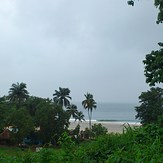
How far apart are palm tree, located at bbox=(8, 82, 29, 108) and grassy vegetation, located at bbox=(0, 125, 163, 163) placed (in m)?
55.6

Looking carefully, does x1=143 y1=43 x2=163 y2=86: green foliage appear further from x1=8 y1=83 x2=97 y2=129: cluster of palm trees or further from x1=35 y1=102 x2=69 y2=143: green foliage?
x1=8 y1=83 x2=97 y2=129: cluster of palm trees

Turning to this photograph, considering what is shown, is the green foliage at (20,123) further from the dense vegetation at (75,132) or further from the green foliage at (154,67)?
the green foliage at (154,67)

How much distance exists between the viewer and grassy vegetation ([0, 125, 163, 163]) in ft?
13.4

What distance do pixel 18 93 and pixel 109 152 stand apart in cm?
5713

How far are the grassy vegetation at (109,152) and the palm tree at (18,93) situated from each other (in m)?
55.6

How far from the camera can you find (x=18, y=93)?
61.1 metres

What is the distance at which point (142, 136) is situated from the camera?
19.5 feet

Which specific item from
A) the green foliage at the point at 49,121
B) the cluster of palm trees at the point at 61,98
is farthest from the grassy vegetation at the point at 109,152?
the cluster of palm trees at the point at 61,98

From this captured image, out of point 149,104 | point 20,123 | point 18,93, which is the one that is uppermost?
point 18,93

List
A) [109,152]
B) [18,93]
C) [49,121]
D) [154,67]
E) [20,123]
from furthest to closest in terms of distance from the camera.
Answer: [18,93] → [49,121] → [20,123] → [154,67] → [109,152]

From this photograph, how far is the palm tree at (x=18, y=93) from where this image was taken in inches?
2391

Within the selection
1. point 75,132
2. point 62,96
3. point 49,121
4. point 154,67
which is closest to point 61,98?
point 62,96

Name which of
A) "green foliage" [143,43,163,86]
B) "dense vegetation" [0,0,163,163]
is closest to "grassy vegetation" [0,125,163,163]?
"dense vegetation" [0,0,163,163]

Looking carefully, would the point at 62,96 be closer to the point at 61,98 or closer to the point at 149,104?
the point at 61,98
